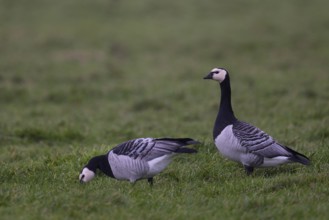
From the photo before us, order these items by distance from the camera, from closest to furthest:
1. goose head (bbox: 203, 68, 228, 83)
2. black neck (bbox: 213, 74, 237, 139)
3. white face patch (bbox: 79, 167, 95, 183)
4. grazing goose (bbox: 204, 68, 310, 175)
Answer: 1. white face patch (bbox: 79, 167, 95, 183)
2. grazing goose (bbox: 204, 68, 310, 175)
3. black neck (bbox: 213, 74, 237, 139)
4. goose head (bbox: 203, 68, 228, 83)

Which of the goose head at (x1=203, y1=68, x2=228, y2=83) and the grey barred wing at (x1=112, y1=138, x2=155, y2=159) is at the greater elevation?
the goose head at (x1=203, y1=68, x2=228, y2=83)

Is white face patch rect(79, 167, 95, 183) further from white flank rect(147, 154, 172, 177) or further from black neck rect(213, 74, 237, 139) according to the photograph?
black neck rect(213, 74, 237, 139)

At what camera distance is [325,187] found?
7.32 m

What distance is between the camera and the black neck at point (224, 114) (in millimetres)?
8789

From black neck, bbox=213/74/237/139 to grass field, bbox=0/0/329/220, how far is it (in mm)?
584

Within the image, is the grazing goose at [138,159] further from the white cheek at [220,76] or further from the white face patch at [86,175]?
the white cheek at [220,76]

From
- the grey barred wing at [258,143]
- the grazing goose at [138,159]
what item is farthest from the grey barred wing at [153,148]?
the grey barred wing at [258,143]

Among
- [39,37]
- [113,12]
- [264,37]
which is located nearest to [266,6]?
[264,37]

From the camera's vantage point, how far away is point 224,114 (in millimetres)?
8953

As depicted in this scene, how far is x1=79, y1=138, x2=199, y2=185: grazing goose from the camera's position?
7703 mm

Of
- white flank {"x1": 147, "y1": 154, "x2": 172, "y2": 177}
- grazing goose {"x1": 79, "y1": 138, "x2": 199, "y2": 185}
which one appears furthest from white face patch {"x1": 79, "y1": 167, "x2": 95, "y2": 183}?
white flank {"x1": 147, "y1": 154, "x2": 172, "y2": 177}

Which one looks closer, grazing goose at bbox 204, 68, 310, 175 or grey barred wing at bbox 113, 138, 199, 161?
grey barred wing at bbox 113, 138, 199, 161

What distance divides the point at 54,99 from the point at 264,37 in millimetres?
10767

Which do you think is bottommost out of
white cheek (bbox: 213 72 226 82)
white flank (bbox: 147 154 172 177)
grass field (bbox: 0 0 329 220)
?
grass field (bbox: 0 0 329 220)
